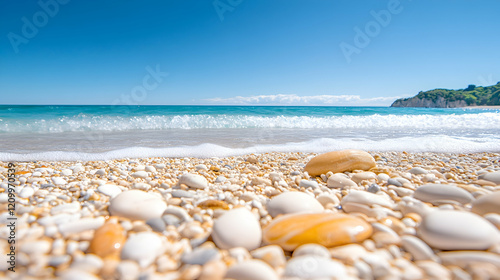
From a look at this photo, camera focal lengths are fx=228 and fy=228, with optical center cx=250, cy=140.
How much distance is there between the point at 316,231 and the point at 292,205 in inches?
12.4

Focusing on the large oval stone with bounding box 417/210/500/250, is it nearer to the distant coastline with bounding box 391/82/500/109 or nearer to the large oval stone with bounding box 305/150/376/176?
the large oval stone with bounding box 305/150/376/176

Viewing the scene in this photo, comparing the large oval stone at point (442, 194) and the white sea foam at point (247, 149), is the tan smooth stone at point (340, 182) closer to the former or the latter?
the large oval stone at point (442, 194)

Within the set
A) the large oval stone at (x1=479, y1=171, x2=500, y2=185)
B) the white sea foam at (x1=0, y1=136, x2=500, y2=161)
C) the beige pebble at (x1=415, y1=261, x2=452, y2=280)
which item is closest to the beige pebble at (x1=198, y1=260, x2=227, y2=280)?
the beige pebble at (x1=415, y1=261, x2=452, y2=280)

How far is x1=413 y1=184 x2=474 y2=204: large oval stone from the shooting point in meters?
1.53

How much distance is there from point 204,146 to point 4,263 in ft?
11.5

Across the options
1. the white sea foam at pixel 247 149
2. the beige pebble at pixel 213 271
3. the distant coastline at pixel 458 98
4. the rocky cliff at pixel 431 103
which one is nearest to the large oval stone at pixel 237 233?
the beige pebble at pixel 213 271

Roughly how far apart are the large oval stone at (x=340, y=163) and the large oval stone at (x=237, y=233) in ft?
5.13

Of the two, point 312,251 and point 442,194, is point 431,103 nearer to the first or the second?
point 442,194

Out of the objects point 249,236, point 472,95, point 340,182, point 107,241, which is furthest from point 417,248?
point 472,95

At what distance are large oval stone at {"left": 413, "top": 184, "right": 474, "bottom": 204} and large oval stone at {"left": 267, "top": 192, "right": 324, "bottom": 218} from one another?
83 cm

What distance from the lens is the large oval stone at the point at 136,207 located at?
1.37 meters

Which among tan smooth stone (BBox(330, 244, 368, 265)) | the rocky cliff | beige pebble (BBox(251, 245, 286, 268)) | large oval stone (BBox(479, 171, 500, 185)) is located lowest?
beige pebble (BBox(251, 245, 286, 268))

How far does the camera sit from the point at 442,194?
1582mm

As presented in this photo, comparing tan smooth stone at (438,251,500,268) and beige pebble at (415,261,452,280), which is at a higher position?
tan smooth stone at (438,251,500,268)
